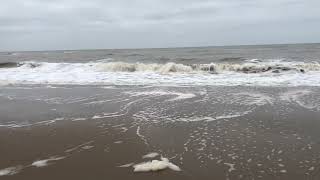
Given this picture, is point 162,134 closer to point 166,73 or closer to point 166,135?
point 166,135

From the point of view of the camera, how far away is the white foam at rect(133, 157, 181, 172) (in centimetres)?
493

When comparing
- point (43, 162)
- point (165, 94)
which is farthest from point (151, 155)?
point (165, 94)

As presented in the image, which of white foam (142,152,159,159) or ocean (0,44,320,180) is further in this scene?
white foam (142,152,159,159)

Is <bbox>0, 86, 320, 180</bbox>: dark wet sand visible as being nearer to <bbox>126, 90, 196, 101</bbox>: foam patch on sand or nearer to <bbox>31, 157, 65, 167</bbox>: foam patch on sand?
<bbox>31, 157, 65, 167</bbox>: foam patch on sand

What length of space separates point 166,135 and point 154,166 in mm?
1684

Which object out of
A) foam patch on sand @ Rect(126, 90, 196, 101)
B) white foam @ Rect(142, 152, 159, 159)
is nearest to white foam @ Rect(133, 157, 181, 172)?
white foam @ Rect(142, 152, 159, 159)

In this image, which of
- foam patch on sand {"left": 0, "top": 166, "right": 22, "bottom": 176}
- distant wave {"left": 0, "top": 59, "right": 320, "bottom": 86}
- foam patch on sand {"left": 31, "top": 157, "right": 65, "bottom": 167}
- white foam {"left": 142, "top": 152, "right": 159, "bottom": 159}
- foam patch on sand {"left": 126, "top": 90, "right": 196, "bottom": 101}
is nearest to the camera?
foam patch on sand {"left": 0, "top": 166, "right": 22, "bottom": 176}

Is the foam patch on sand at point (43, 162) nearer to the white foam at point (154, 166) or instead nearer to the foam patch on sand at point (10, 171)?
the foam patch on sand at point (10, 171)

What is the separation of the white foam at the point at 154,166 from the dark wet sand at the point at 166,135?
96mm

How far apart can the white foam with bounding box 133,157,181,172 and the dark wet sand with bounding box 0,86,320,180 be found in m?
0.10

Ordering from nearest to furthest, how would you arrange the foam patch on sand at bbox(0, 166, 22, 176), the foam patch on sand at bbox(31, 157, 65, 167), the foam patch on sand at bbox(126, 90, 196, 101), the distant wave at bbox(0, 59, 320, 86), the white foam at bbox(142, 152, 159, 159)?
the foam patch on sand at bbox(0, 166, 22, 176), the foam patch on sand at bbox(31, 157, 65, 167), the white foam at bbox(142, 152, 159, 159), the foam patch on sand at bbox(126, 90, 196, 101), the distant wave at bbox(0, 59, 320, 86)

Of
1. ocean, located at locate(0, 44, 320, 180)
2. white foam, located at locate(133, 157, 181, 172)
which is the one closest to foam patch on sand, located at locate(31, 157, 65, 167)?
ocean, located at locate(0, 44, 320, 180)

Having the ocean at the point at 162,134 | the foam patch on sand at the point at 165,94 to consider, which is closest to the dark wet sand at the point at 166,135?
the ocean at the point at 162,134

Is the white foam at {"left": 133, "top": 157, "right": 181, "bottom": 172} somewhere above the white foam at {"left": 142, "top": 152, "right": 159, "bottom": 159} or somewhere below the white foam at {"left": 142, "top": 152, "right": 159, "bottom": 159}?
above
